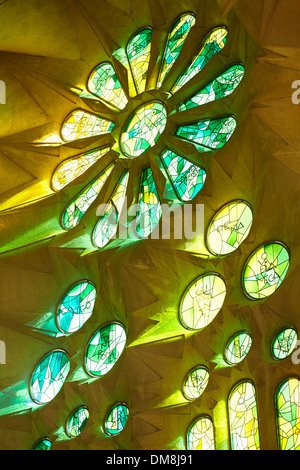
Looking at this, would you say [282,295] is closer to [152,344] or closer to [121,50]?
[152,344]

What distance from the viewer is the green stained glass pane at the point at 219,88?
50.2 feet

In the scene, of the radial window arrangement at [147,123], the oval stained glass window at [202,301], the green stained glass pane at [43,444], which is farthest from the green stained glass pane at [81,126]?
the green stained glass pane at [43,444]

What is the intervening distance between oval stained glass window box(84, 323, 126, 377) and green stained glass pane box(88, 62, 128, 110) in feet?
18.6

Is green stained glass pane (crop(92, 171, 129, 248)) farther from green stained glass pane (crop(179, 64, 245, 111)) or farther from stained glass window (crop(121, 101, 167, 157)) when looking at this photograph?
green stained glass pane (crop(179, 64, 245, 111))

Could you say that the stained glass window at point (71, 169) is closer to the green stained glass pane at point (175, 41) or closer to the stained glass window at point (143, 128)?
the stained glass window at point (143, 128)

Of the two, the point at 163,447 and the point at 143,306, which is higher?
the point at 143,306

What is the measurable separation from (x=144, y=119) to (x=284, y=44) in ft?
17.4

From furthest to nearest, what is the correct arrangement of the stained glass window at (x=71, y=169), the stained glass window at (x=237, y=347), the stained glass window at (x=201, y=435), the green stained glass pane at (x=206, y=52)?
the stained glass window at (x=71, y=169)
the green stained glass pane at (x=206, y=52)
the stained glass window at (x=201, y=435)
the stained glass window at (x=237, y=347)

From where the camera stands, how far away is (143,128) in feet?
56.5

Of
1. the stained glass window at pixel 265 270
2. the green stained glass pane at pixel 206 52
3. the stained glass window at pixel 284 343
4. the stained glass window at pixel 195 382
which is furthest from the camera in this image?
the green stained glass pane at pixel 206 52

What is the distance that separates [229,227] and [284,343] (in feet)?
9.56

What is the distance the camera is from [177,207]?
1510 cm

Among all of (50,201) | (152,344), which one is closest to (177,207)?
(152,344)

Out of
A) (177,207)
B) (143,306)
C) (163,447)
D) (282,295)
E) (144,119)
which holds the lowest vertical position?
(163,447)
